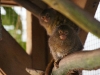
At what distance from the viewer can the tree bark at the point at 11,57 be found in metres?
2.17

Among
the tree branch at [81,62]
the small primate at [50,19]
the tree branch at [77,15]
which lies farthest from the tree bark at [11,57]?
the tree branch at [77,15]

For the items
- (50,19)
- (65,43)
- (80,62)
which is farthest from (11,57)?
(80,62)

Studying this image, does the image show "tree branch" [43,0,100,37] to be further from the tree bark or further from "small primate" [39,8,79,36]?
"small primate" [39,8,79,36]

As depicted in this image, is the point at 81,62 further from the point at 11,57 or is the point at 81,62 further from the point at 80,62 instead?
the point at 11,57

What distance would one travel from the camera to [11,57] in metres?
2.25

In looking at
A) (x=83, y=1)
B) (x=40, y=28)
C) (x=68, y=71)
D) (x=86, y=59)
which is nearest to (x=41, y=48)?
(x=40, y=28)

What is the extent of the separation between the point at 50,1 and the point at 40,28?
6.04 ft

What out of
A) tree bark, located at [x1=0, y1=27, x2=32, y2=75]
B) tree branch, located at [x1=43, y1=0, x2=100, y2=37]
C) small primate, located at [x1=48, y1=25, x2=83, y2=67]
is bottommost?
tree bark, located at [x1=0, y1=27, x2=32, y2=75]

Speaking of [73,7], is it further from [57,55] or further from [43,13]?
[43,13]

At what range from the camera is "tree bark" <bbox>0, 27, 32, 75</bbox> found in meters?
2.17

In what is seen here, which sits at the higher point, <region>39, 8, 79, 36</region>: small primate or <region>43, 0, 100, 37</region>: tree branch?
<region>43, 0, 100, 37</region>: tree branch

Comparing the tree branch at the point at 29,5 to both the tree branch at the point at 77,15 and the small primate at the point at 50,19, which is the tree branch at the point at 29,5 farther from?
the tree branch at the point at 77,15

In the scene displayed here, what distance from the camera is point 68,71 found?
5.52 feet

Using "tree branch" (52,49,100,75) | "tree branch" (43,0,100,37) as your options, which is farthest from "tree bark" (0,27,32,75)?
"tree branch" (43,0,100,37)
